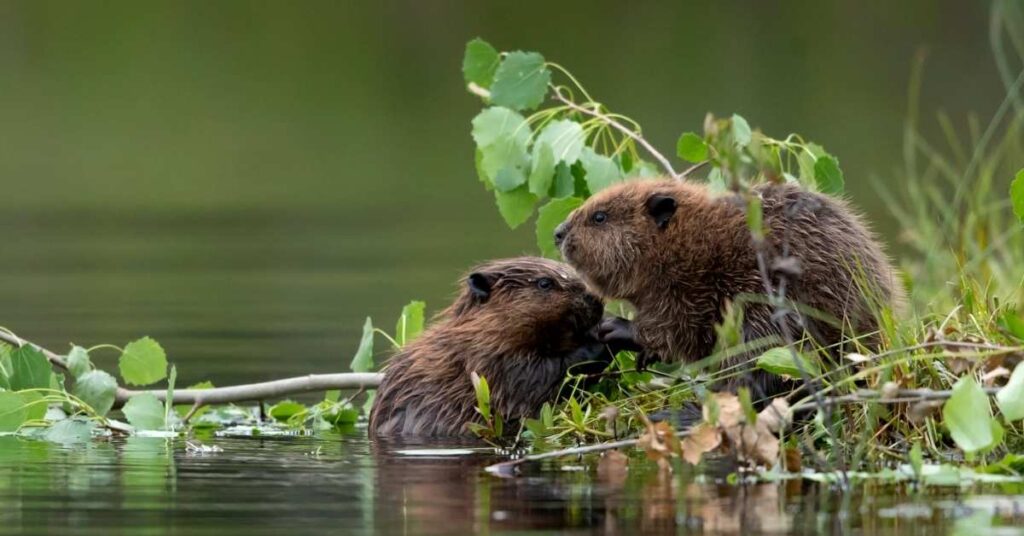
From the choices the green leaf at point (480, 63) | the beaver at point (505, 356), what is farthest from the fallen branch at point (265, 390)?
the green leaf at point (480, 63)

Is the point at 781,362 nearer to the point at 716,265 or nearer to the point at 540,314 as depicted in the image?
the point at 716,265

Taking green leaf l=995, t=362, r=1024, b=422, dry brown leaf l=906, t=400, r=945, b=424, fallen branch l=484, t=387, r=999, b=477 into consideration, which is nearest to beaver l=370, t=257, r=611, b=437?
→ fallen branch l=484, t=387, r=999, b=477

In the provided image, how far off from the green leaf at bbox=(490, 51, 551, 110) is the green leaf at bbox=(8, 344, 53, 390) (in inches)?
64.9

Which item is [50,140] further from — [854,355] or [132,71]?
[854,355]

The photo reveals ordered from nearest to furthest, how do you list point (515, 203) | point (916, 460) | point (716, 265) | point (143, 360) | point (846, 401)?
point (916, 460) → point (846, 401) → point (716, 265) → point (143, 360) → point (515, 203)

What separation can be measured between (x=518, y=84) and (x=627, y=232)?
102cm

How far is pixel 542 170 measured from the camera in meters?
6.84

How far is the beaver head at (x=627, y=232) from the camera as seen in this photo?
6.05 metres

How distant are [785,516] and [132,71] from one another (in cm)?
2386

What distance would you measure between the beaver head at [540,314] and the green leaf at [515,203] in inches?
12.6

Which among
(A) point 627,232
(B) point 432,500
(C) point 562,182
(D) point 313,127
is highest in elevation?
(D) point 313,127

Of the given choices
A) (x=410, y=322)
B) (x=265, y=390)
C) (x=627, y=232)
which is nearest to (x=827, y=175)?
(x=627, y=232)

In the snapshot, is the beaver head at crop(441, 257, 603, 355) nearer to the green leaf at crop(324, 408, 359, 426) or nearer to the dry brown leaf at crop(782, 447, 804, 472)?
the green leaf at crop(324, 408, 359, 426)

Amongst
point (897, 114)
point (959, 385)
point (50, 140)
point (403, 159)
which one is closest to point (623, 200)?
point (959, 385)
